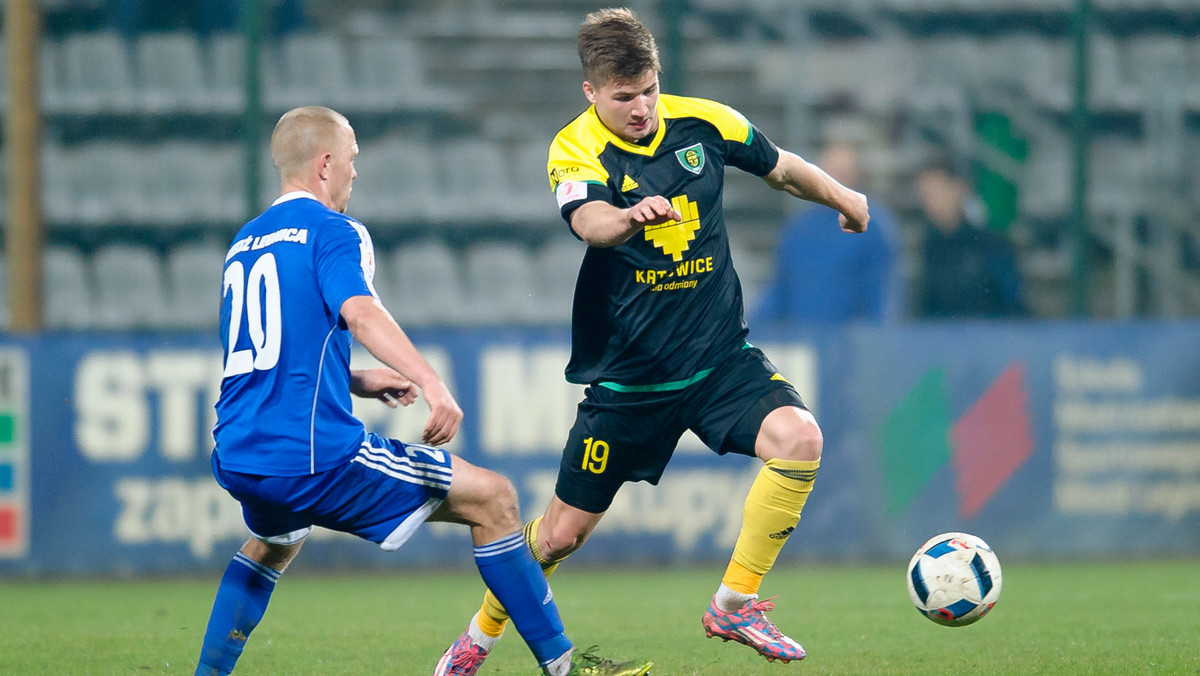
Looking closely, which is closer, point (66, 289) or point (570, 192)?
point (570, 192)

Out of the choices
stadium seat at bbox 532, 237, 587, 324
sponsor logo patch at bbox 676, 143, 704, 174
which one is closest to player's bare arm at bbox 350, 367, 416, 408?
sponsor logo patch at bbox 676, 143, 704, 174

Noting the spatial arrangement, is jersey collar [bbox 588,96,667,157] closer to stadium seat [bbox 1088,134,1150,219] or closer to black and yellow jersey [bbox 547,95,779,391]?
black and yellow jersey [bbox 547,95,779,391]

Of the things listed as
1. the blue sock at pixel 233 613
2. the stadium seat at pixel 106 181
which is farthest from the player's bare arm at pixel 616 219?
the stadium seat at pixel 106 181

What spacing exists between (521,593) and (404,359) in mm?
883

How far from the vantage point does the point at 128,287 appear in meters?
9.75

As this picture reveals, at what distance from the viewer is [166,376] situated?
8.45m

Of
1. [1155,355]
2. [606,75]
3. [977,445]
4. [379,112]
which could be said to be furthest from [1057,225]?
[606,75]

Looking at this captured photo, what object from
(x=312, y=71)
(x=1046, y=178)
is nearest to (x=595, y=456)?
(x=312, y=71)

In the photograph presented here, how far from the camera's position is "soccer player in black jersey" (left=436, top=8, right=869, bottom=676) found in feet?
15.0

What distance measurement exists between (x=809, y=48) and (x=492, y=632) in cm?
907

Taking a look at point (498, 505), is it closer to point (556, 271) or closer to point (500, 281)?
point (500, 281)

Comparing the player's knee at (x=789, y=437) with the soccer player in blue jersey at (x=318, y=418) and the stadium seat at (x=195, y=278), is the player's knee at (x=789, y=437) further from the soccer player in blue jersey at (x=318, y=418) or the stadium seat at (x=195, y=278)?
the stadium seat at (x=195, y=278)

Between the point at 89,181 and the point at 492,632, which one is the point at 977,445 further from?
the point at 89,181

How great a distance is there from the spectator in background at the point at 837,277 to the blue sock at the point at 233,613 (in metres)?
5.32
